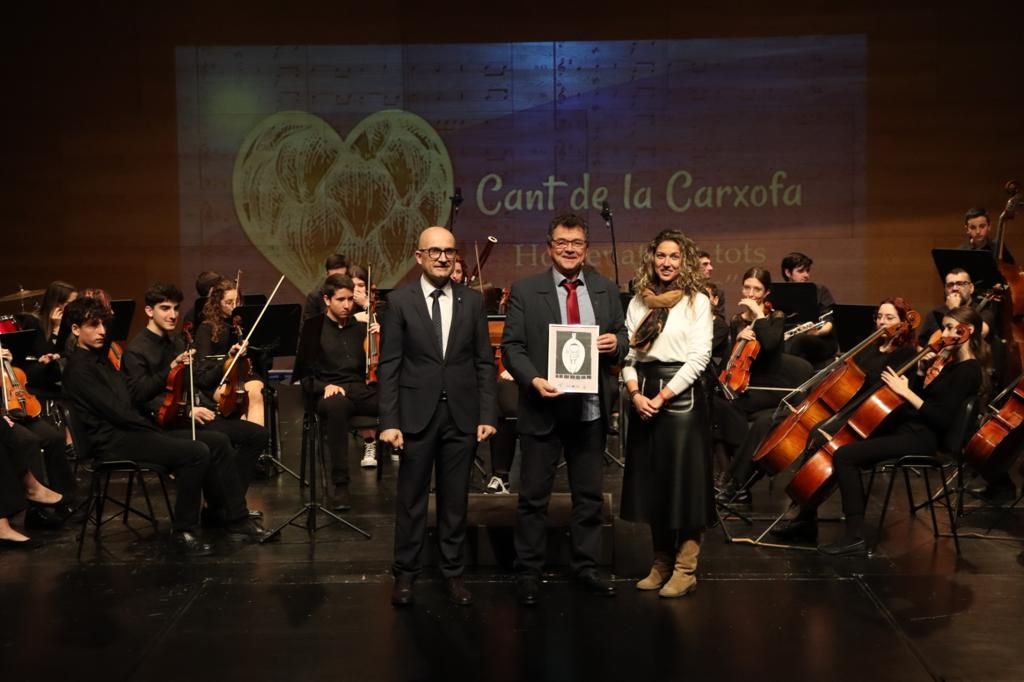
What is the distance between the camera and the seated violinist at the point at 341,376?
619 cm

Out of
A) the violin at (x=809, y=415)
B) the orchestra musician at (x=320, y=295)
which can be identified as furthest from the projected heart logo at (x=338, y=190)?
the violin at (x=809, y=415)

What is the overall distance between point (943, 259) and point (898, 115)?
3940 mm

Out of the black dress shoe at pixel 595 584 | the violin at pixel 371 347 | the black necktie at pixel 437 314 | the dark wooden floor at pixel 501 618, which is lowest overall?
the dark wooden floor at pixel 501 618

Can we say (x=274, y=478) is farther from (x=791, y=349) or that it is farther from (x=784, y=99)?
(x=784, y=99)

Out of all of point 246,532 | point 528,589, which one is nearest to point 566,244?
point 528,589

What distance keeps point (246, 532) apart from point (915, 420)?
325 cm

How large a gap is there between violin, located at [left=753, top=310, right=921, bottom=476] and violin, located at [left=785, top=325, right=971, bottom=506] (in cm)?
11

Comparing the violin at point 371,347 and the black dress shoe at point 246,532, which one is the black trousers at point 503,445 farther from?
the black dress shoe at point 246,532

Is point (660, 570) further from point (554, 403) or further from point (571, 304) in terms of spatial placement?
point (571, 304)

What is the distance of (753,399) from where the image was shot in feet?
19.8

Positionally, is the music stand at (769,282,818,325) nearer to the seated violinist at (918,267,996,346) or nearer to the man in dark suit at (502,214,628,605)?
the seated violinist at (918,267,996,346)

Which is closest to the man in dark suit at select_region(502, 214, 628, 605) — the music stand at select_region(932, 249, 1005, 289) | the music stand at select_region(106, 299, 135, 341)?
the music stand at select_region(932, 249, 1005, 289)

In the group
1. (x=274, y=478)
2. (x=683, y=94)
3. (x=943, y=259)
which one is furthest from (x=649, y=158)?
(x=274, y=478)

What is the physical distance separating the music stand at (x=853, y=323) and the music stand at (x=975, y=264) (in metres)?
0.89
